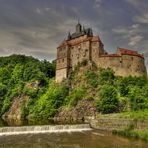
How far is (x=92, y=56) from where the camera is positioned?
80.4 metres

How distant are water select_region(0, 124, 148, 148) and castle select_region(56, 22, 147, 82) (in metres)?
31.5

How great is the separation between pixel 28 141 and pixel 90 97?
30717 millimetres

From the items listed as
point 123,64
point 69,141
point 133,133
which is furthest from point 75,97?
point 69,141

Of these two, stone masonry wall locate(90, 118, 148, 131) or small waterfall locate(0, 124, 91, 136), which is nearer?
stone masonry wall locate(90, 118, 148, 131)

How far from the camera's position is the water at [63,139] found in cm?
3688

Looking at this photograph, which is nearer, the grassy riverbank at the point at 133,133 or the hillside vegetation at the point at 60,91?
the grassy riverbank at the point at 133,133

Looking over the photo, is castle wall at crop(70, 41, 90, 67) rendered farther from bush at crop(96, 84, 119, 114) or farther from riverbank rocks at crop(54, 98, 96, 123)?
bush at crop(96, 84, 119, 114)

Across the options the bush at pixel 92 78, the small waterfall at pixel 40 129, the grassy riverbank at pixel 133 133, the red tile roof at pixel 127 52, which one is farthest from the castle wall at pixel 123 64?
the grassy riverbank at pixel 133 133

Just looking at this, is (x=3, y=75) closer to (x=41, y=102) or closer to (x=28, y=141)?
(x=41, y=102)

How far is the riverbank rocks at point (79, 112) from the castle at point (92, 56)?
14.6 metres

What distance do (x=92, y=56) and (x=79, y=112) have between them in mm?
20100

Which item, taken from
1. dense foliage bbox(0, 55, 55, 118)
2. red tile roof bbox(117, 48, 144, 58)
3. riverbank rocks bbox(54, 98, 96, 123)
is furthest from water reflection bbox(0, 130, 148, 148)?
dense foliage bbox(0, 55, 55, 118)

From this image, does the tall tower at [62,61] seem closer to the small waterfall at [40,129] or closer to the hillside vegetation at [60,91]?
the hillside vegetation at [60,91]

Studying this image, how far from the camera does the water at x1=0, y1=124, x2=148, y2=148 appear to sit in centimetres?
3688
